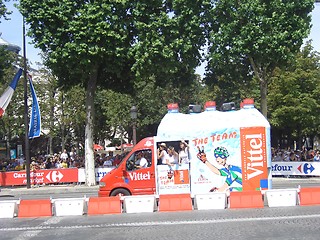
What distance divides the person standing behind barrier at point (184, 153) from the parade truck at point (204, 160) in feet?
0.14

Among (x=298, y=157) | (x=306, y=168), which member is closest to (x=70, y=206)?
(x=306, y=168)

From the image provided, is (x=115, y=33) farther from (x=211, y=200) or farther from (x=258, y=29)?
(x=211, y=200)

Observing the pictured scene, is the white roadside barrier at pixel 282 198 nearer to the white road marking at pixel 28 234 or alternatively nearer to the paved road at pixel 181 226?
the paved road at pixel 181 226

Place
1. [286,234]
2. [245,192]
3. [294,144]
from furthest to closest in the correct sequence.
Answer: [294,144] < [245,192] < [286,234]

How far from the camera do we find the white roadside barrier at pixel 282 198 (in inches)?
557

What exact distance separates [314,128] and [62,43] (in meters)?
28.0

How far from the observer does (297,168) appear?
88.2 ft

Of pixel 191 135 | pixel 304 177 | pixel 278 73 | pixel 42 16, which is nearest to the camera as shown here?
pixel 191 135

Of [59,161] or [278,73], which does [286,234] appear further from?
[278,73]

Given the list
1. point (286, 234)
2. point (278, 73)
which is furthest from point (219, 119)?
point (278, 73)

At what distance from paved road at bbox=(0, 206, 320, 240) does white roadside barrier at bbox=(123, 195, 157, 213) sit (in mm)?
323

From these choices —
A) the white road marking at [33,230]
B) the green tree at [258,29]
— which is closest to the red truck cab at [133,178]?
the white road marking at [33,230]

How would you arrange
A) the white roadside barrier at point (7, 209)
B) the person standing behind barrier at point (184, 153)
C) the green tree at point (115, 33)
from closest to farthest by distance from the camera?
the white roadside barrier at point (7, 209), the person standing behind barrier at point (184, 153), the green tree at point (115, 33)

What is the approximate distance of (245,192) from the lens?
14219mm
